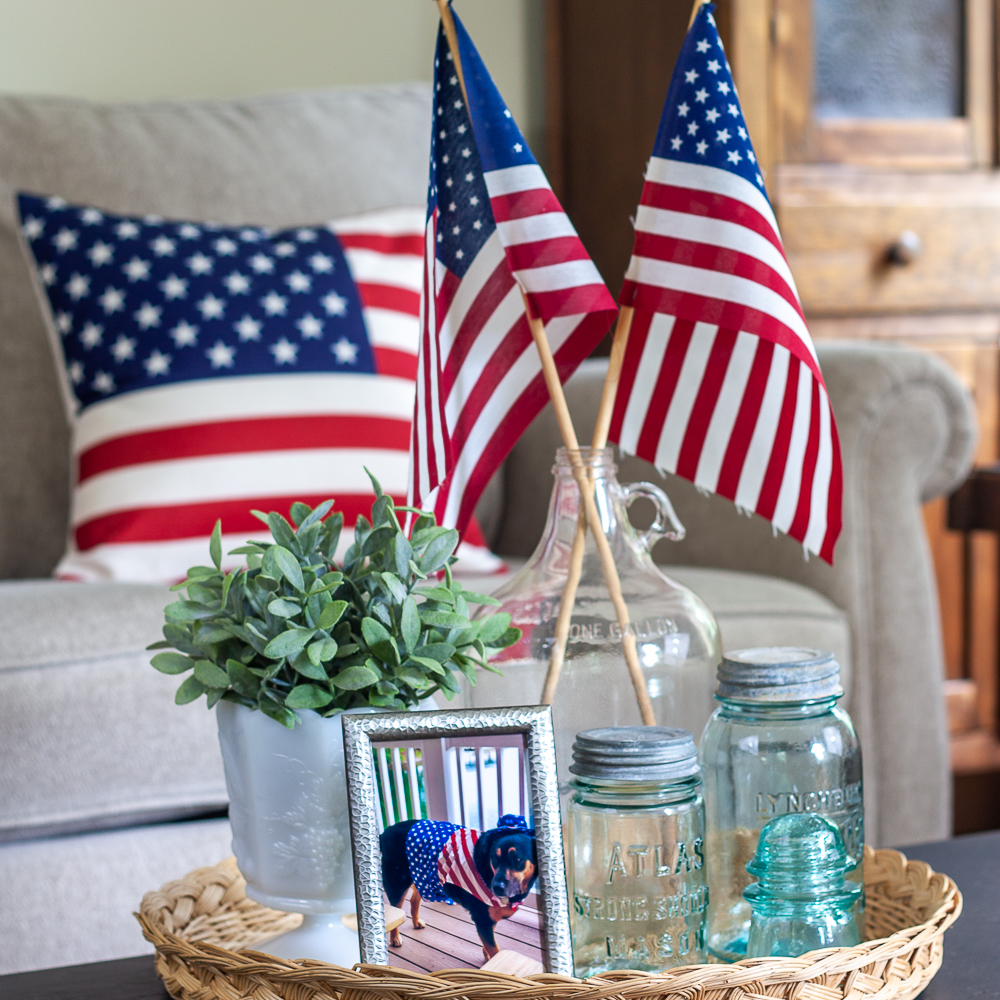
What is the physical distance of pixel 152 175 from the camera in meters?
1.58

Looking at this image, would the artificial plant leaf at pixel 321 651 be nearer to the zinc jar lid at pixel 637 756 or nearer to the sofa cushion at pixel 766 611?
the zinc jar lid at pixel 637 756

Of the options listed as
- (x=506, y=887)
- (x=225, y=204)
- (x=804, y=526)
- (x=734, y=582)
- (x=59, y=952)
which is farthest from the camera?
(x=225, y=204)

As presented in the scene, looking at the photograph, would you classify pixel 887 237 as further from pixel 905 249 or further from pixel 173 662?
pixel 173 662

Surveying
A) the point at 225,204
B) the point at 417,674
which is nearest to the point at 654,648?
the point at 417,674

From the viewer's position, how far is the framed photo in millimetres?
544

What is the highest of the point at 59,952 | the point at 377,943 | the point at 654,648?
the point at 654,648

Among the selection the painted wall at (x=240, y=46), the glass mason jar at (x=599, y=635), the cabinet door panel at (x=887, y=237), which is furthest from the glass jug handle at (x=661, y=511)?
the painted wall at (x=240, y=46)

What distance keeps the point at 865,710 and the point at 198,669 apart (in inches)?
35.6

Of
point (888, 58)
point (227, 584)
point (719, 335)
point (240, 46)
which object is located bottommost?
point (227, 584)

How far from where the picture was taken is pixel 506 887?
0.54 meters

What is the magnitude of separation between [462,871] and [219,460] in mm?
809

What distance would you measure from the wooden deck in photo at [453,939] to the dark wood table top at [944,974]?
149 mm

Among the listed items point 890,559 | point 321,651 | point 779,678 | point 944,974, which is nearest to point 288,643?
point 321,651

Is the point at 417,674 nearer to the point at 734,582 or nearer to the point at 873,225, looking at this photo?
the point at 734,582
